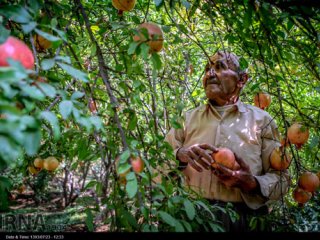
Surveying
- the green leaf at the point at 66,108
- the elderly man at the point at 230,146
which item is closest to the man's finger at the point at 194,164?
the elderly man at the point at 230,146

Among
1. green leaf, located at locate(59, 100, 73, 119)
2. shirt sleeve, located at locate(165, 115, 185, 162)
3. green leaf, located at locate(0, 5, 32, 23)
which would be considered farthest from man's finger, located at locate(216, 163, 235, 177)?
green leaf, located at locate(0, 5, 32, 23)

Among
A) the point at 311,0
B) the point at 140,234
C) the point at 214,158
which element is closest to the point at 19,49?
the point at 140,234

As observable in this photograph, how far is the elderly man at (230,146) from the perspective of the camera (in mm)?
1796

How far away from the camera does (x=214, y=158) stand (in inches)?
70.2

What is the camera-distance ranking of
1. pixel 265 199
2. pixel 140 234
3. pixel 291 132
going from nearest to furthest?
pixel 140 234
pixel 291 132
pixel 265 199

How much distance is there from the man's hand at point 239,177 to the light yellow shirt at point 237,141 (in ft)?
0.18

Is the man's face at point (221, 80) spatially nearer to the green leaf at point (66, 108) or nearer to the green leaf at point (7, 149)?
the green leaf at point (66, 108)

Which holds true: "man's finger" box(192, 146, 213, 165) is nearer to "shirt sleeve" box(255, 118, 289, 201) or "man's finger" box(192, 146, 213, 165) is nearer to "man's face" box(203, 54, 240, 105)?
"shirt sleeve" box(255, 118, 289, 201)

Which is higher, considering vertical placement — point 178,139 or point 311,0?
point 311,0

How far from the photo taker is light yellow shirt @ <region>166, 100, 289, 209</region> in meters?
1.88

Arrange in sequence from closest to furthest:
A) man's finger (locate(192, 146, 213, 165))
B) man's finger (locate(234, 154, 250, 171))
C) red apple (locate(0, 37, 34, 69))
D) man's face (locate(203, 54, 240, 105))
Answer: red apple (locate(0, 37, 34, 69)) < man's finger (locate(192, 146, 213, 165)) < man's finger (locate(234, 154, 250, 171)) < man's face (locate(203, 54, 240, 105))

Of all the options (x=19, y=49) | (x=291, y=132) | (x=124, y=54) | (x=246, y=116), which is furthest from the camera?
(x=246, y=116)

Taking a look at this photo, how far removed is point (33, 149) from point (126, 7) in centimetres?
116

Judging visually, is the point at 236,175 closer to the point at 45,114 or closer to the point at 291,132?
the point at 291,132
